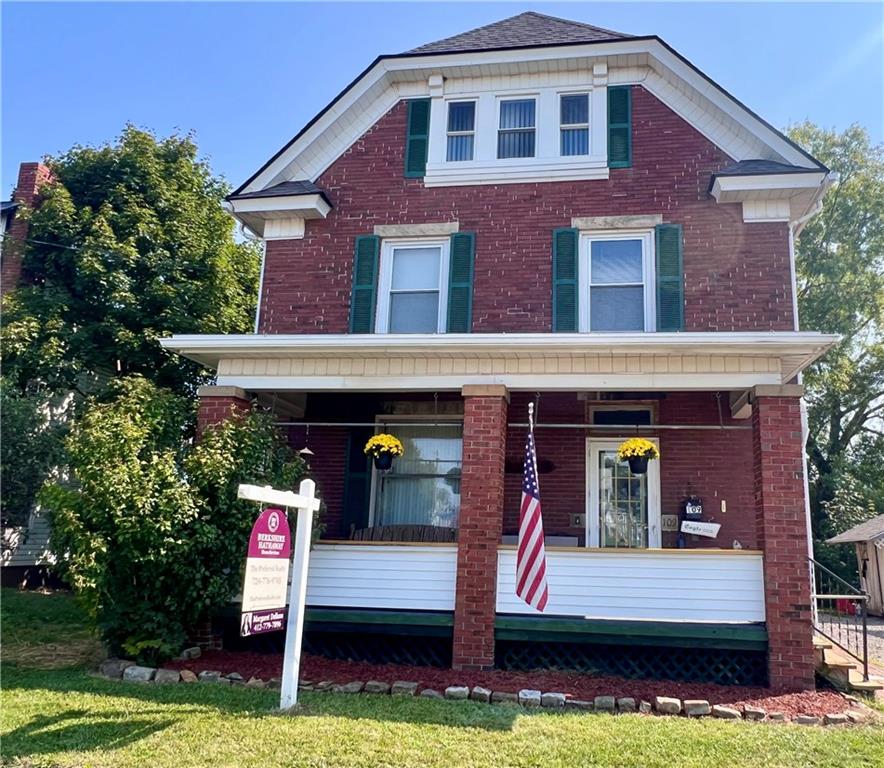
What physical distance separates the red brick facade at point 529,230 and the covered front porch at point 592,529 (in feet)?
4.36

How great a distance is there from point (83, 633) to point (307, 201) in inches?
267

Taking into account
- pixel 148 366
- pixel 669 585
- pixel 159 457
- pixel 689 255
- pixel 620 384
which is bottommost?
pixel 669 585

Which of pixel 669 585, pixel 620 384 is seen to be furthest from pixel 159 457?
pixel 669 585

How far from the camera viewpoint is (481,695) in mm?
7035

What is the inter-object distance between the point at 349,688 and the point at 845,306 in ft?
79.9

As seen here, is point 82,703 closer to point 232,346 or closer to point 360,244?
point 232,346

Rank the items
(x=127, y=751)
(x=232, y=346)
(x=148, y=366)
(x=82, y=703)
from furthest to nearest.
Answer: (x=148, y=366) → (x=232, y=346) → (x=82, y=703) → (x=127, y=751)

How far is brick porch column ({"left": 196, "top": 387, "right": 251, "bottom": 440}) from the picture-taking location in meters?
9.28

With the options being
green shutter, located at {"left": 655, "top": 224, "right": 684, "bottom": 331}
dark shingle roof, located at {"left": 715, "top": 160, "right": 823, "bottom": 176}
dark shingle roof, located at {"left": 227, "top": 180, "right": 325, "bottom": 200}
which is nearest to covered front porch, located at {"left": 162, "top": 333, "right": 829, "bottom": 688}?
green shutter, located at {"left": 655, "top": 224, "right": 684, "bottom": 331}

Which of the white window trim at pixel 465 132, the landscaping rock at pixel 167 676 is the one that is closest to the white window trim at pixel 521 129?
the white window trim at pixel 465 132

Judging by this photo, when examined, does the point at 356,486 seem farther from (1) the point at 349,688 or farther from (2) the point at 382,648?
(1) the point at 349,688

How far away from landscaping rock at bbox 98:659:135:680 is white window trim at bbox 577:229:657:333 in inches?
269

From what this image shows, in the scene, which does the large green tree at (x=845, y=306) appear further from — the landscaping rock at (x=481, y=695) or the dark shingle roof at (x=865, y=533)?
the landscaping rock at (x=481, y=695)

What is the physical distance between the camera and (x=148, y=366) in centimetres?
1444
